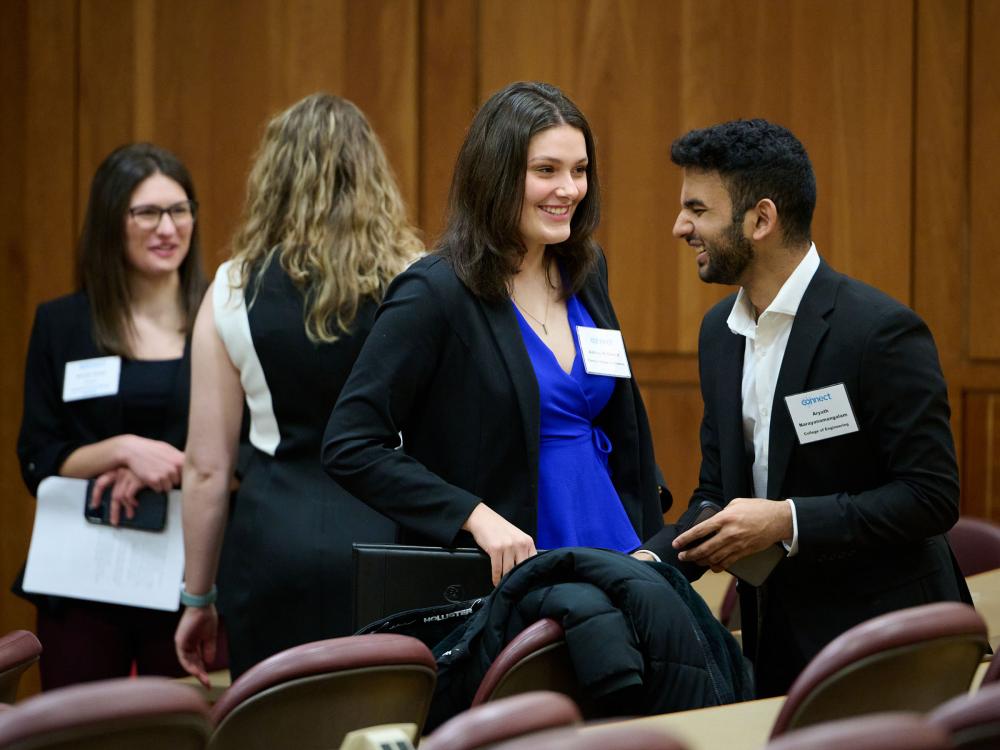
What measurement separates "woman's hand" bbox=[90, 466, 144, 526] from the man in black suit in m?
1.46

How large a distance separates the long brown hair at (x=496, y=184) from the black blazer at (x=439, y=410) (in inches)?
1.8

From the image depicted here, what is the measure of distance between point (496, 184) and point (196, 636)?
4.49 ft

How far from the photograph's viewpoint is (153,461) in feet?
10.6

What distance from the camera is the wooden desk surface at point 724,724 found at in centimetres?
160

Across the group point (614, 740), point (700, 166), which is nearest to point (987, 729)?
point (614, 740)

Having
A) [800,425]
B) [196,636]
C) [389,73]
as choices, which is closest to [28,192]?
[389,73]

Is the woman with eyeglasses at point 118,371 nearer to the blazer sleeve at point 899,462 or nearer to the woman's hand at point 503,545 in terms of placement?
the woman's hand at point 503,545

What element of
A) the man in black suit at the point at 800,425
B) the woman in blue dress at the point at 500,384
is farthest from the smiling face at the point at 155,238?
the man in black suit at the point at 800,425

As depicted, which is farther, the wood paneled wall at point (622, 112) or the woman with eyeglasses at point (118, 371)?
the wood paneled wall at point (622, 112)

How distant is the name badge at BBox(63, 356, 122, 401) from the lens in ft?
11.1

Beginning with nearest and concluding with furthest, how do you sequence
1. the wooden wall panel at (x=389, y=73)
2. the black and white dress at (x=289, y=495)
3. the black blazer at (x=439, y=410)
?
the black blazer at (x=439, y=410)
the black and white dress at (x=289, y=495)
the wooden wall panel at (x=389, y=73)

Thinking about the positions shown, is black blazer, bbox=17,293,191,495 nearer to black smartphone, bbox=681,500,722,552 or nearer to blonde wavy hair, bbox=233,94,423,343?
blonde wavy hair, bbox=233,94,423,343

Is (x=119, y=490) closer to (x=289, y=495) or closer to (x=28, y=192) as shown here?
(x=289, y=495)

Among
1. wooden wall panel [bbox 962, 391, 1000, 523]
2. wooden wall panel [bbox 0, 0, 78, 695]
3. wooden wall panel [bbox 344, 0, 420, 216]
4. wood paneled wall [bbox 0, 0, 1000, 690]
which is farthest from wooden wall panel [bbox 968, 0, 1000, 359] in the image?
wooden wall panel [bbox 0, 0, 78, 695]
